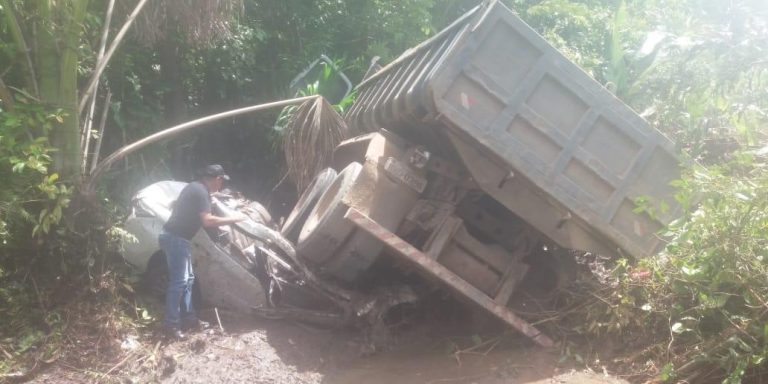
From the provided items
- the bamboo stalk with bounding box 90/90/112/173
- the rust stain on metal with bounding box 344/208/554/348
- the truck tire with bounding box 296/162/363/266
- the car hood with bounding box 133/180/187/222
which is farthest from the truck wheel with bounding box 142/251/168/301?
the rust stain on metal with bounding box 344/208/554/348

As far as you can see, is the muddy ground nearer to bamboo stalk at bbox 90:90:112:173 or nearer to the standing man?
the standing man

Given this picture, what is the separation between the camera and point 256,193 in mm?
8039

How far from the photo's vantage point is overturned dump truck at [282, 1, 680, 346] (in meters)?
4.32

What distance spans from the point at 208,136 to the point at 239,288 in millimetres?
4057

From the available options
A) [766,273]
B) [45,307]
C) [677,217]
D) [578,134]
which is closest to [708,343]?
[766,273]

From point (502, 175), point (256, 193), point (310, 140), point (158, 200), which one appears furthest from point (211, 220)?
point (256, 193)

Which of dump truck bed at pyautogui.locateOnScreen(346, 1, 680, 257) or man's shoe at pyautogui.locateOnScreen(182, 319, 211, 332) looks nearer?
dump truck bed at pyautogui.locateOnScreen(346, 1, 680, 257)

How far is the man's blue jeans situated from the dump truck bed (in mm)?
2301

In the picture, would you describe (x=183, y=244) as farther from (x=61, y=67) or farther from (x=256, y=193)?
(x=256, y=193)

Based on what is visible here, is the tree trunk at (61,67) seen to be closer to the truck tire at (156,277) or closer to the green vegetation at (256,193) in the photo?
the green vegetation at (256,193)

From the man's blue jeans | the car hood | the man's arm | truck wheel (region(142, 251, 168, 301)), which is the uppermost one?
the man's arm

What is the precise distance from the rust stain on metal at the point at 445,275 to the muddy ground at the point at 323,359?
19 centimetres

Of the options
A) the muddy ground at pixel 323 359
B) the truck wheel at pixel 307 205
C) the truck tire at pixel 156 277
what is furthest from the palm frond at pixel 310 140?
the muddy ground at pixel 323 359

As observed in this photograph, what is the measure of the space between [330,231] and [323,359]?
1.00 meters
